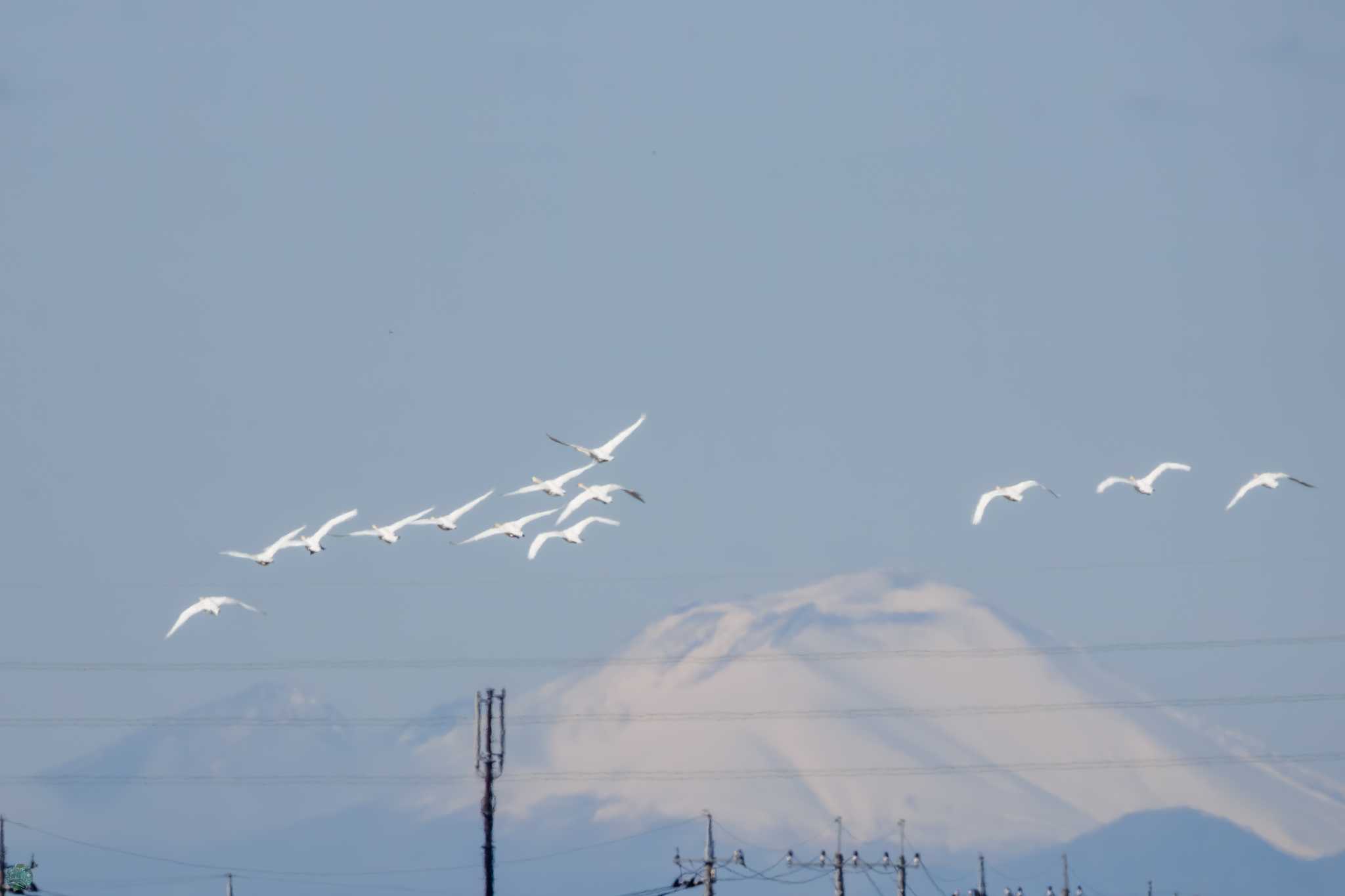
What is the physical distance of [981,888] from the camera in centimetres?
12338

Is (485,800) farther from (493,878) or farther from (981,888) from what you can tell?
(981,888)

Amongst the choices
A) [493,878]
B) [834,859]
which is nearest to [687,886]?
[834,859]

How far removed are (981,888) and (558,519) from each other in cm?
3474

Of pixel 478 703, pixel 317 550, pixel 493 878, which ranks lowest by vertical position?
pixel 493 878

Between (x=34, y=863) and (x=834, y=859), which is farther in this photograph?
(x=34, y=863)

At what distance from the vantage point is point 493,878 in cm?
8031

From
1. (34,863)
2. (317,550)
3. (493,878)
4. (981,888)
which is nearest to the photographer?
(493,878)

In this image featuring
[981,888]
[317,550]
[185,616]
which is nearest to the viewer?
[185,616]

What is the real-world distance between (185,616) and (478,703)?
12516mm

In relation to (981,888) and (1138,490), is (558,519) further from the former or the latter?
(981,888)

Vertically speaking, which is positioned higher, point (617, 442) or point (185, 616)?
point (617, 442)

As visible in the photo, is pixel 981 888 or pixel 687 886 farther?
pixel 981 888

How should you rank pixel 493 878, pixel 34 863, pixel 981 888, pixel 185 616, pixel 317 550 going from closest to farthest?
pixel 493 878 < pixel 185 616 < pixel 317 550 < pixel 34 863 < pixel 981 888

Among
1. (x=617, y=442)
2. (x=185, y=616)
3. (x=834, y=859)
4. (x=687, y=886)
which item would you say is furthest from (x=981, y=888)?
(x=185, y=616)
